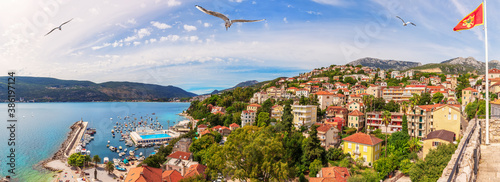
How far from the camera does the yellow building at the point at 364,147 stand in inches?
776

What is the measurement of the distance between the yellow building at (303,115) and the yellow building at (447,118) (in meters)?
11.9

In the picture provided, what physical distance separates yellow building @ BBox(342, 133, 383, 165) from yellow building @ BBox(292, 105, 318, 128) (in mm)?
8163

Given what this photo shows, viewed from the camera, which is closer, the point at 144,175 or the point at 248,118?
the point at 144,175

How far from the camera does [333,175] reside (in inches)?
648

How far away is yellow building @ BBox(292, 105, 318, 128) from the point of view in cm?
2911

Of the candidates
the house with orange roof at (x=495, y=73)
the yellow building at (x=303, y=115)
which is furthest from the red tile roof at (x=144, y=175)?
the house with orange roof at (x=495, y=73)

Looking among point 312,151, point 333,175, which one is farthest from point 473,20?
point 312,151

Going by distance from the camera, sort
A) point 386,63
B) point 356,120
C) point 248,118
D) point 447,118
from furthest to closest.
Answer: point 386,63, point 248,118, point 356,120, point 447,118

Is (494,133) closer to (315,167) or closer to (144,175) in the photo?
(315,167)

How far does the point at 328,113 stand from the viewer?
3209cm

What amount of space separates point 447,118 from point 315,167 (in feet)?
37.7

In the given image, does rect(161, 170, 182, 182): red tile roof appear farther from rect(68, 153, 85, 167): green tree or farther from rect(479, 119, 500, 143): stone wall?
rect(479, 119, 500, 143): stone wall

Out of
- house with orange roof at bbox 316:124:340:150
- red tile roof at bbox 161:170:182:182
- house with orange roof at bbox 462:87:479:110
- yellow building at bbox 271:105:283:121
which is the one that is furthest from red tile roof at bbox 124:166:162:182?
house with orange roof at bbox 462:87:479:110

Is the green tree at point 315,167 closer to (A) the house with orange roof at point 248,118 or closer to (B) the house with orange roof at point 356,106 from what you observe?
(B) the house with orange roof at point 356,106
